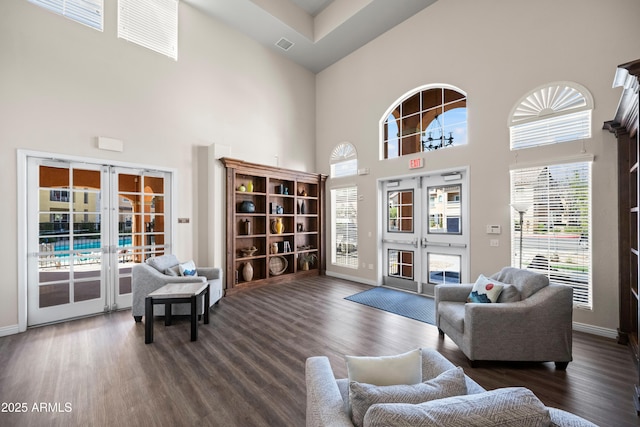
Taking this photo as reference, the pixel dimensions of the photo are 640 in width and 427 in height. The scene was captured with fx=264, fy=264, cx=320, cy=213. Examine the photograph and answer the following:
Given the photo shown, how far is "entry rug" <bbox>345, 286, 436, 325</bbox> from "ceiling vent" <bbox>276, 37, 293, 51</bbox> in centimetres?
586

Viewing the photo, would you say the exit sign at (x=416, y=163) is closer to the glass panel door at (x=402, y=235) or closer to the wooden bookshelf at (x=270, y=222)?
the glass panel door at (x=402, y=235)

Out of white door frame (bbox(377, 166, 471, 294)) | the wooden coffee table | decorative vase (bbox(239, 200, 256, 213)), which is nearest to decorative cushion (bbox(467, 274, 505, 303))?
white door frame (bbox(377, 166, 471, 294))

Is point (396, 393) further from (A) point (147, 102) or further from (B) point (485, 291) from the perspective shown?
(A) point (147, 102)

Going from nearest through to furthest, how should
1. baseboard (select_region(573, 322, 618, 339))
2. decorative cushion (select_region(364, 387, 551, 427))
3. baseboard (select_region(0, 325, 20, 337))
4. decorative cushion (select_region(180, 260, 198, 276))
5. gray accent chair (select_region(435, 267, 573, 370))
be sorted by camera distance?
decorative cushion (select_region(364, 387, 551, 427))
gray accent chair (select_region(435, 267, 573, 370))
baseboard (select_region(573, 322, 618, 339))
baseboard (select_region(0, 325, 20, 337))
decorative cushion (select_region(180, 260, 198, 276))

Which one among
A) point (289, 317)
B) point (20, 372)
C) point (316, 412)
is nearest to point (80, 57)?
point (20, 372)

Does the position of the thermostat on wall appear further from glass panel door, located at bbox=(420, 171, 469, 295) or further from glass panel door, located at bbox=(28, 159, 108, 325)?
glass panel door, located at bbox=(28, 159, 108, 325)

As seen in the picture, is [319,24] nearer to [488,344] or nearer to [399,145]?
[399,145]

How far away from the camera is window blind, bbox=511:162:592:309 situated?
11.2 feet

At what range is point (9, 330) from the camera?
3.36 meters

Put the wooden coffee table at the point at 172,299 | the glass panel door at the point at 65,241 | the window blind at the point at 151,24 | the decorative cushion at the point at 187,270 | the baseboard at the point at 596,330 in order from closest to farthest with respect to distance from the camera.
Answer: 1. the wooden coffee table at the point at 172,299
2. the baseboard at the point at 596,330
3. the glass panel door at the point at 65,241
4. the decorative cushion at the point at 187,270
5. the window blind at the point at 151,24

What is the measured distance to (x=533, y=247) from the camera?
3785mm

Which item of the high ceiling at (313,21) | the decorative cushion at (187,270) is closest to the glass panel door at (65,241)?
the decorative cushion at (187,270)

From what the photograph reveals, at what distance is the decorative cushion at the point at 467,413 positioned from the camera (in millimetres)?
826

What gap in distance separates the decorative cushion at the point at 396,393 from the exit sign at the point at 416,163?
14.7 feet
